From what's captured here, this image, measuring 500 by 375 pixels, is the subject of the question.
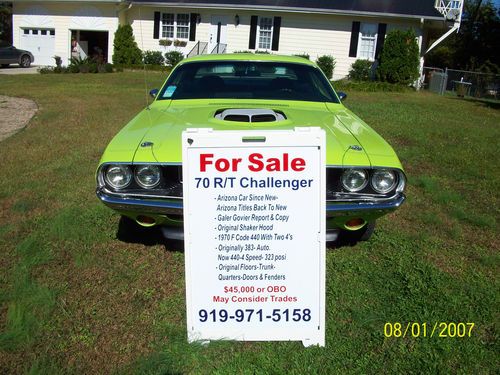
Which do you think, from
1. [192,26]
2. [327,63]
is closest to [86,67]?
[192,26]

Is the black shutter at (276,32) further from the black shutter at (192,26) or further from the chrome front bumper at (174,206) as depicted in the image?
the chrome front bumper at (174,206)

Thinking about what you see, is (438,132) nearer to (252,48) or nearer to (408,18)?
(408,18)

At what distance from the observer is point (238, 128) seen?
3338mm

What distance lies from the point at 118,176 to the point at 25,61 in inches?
1008

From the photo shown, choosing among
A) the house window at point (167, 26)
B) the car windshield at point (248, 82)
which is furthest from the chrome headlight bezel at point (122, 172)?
the house window at point (167, 26)

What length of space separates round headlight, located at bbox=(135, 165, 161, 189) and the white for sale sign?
2.09 feet

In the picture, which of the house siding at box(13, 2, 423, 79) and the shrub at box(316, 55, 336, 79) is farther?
the house siding at box(13, 2, 423, 79)

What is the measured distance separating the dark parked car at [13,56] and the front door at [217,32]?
9.87m

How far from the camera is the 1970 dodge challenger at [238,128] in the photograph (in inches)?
124

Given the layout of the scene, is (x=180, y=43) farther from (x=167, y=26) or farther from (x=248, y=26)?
(x=248, y=26)

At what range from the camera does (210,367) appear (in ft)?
8.46

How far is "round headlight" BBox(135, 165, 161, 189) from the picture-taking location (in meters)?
3.17
